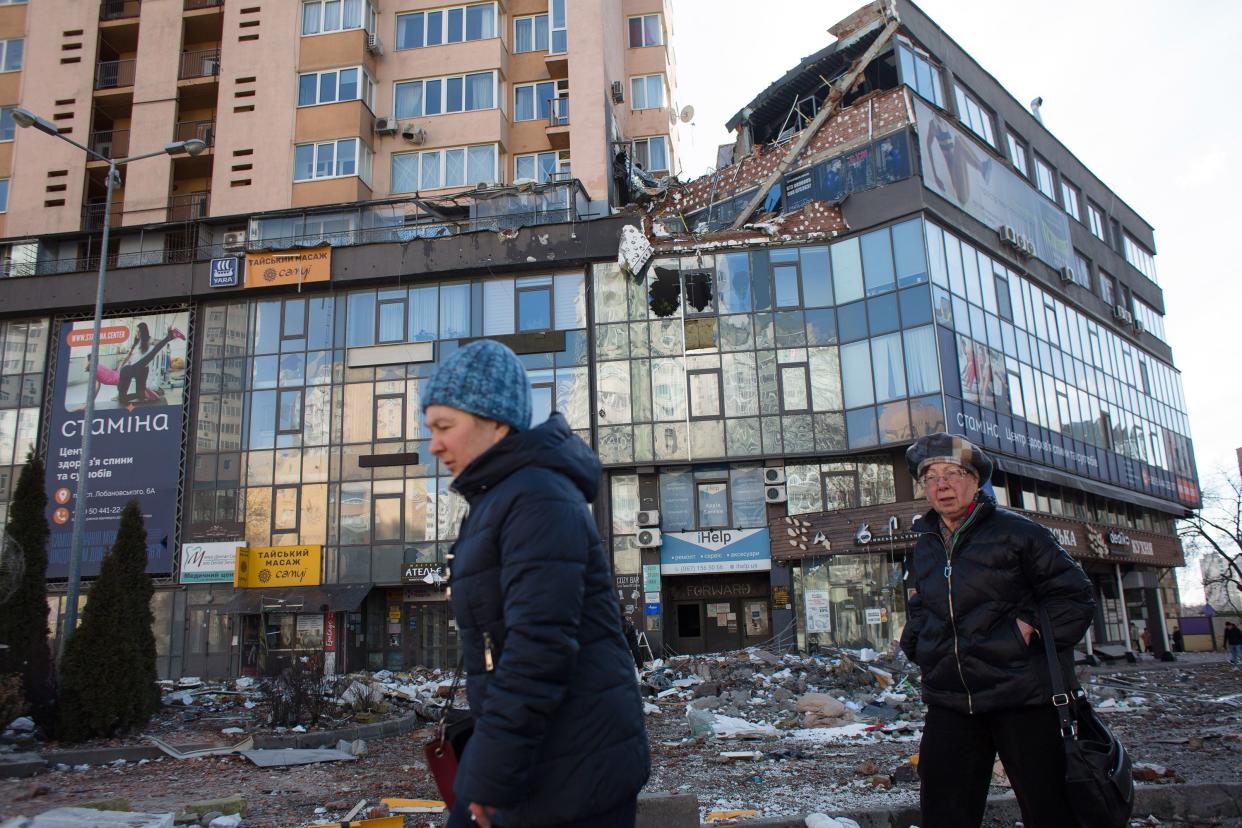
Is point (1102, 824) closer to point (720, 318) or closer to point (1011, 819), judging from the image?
point (1011, 819)

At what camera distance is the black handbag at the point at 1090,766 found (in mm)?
3061

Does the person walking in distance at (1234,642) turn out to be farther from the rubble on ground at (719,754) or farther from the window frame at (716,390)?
the window frame at (716,390)

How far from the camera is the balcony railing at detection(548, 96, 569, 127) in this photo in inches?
1268

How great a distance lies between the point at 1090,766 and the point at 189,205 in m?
34.6

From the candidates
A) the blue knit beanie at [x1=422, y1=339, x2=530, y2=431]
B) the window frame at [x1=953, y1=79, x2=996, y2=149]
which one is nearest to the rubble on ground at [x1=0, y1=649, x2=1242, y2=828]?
the blue knit beanie at [x1=422, y1=339, x2=530, y2=431]

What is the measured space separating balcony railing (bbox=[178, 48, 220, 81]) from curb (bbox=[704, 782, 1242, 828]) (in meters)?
34.8

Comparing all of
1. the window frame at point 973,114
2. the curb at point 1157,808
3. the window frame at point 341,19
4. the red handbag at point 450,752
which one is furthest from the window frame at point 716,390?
the red handbag at point 450,752

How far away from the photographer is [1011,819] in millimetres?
5156

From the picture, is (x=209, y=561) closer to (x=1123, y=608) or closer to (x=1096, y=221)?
(x=1123, y=608)

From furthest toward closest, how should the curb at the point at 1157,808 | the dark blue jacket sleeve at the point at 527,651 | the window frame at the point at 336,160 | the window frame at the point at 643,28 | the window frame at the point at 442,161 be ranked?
the window frame at the point at 643,28 → the window frame at the point at 442,161 → the window frame at the point at 336,160 → the curb at the point at 1157,808 → the dark blue jacket sleeve at the point at 527,651

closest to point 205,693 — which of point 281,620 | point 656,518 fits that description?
point 281,620

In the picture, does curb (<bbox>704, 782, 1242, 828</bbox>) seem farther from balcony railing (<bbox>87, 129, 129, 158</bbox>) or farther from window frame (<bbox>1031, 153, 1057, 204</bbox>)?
balcony railing (<bbox>87, 129, 129, 158</bbox>)

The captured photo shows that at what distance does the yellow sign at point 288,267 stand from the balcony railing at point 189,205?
453 centimetres

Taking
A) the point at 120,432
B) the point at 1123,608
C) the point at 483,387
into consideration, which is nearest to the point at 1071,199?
the point at 1123,608
